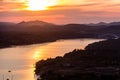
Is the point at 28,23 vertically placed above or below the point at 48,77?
above

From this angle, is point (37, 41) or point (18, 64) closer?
point (18, 64)

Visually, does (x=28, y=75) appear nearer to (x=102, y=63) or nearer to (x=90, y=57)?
(x=102, y=63)

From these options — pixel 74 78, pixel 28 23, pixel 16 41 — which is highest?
pixel 28 23

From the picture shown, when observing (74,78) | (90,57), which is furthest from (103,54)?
(74,78)

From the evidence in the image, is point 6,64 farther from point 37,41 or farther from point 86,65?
point 37,41

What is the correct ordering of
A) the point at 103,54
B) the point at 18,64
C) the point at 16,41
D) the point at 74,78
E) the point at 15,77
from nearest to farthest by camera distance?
the point at 74,78 < the point at 15,77 < the point at 18,64 < the point at 103,54 < the point at 16,41

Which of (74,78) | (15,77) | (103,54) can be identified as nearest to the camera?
(74,78)
